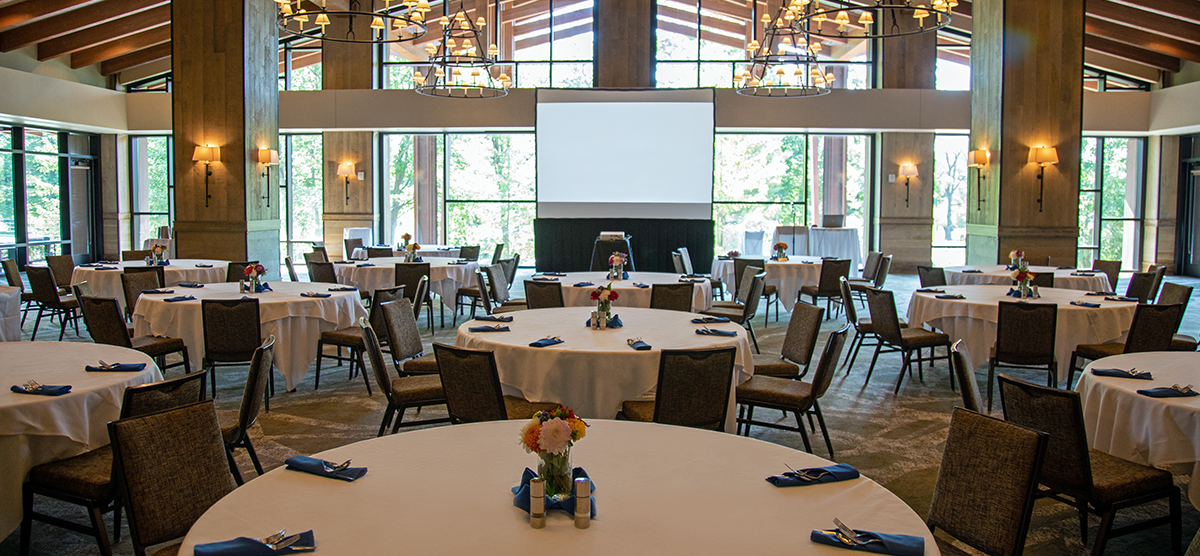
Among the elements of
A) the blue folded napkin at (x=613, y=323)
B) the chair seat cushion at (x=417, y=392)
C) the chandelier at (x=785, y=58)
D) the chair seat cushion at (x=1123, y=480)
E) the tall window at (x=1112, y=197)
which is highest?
the chandelier at (x=785, y=58)

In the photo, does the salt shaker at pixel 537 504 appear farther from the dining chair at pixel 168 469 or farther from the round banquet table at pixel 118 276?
the round banquet table at pixel 118 276

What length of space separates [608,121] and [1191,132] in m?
10.8

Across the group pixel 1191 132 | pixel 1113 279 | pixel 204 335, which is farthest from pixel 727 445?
pixel 1191 132

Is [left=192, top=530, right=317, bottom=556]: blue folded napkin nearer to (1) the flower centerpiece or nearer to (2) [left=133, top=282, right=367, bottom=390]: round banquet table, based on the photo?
(1) the flower centerpiece

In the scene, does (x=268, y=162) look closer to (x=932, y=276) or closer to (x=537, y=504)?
(x=932, y=276)

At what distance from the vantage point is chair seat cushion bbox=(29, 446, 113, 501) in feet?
9.98

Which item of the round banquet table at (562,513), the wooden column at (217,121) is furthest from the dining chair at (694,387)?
the wooden column at (217,121)

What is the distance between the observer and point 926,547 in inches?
76.5

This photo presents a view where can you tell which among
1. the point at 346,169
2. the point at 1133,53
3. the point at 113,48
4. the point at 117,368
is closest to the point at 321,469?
the point at 117,368

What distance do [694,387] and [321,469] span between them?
1.93m

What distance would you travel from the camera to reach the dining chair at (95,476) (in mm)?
3029

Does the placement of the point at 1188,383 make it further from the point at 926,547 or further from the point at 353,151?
the point at 353,151

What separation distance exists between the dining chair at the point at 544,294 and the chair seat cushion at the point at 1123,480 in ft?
12.3

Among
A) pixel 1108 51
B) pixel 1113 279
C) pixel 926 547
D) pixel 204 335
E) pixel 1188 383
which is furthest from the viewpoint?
pixel 1108 51
